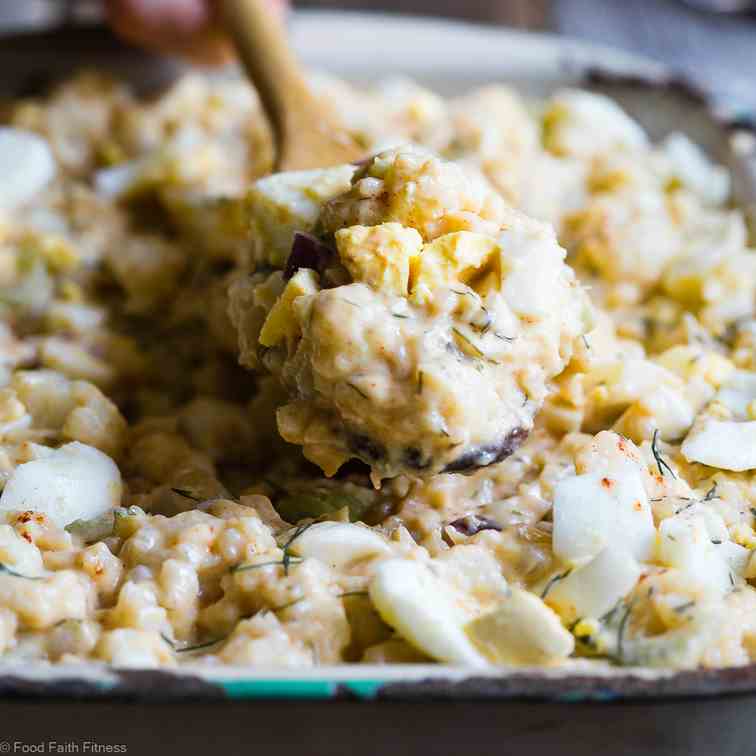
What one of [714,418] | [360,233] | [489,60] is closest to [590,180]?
[489,60]

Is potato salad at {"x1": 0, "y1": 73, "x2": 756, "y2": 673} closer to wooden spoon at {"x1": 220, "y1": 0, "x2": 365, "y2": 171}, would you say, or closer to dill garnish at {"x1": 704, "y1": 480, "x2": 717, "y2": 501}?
dill garnish at {"x1": 704, "y1": 480, "x2": 717, "y2": 501}

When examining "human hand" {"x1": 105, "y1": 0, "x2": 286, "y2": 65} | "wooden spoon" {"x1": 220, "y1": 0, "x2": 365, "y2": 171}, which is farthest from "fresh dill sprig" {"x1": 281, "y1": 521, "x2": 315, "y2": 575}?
"human hand" {"x1": 105, "y1": 0, "x2": 286, "y2": 65}

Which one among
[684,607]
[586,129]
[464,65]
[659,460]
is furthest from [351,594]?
[464,65]

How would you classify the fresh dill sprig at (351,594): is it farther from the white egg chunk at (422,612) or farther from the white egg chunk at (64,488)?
the white egg chunk at (64,488)

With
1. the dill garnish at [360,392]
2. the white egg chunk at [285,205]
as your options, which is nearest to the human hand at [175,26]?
the white egg chunk at [285,205]

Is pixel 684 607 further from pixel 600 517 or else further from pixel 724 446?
pixel 724 446
